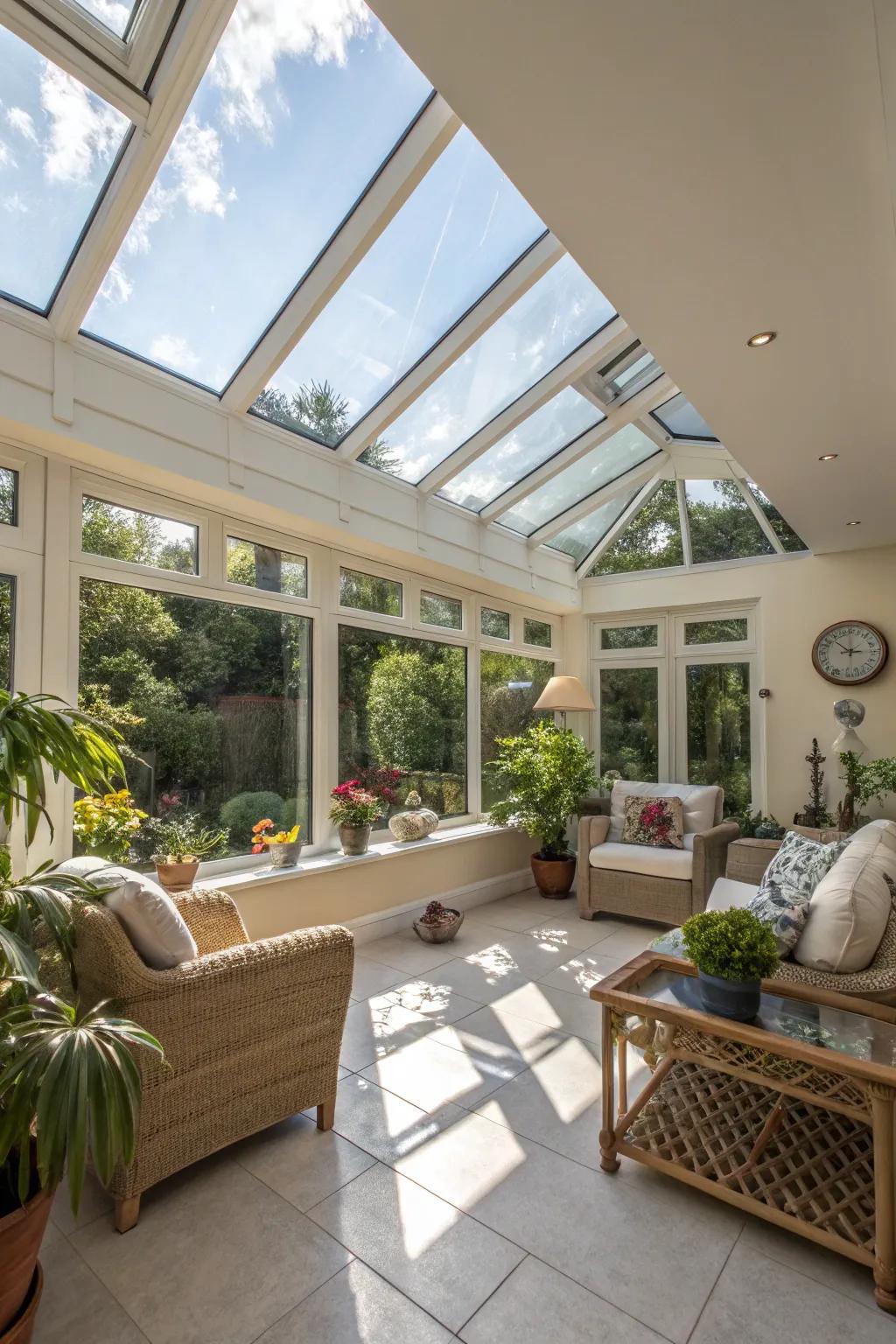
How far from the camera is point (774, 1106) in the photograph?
218 cm

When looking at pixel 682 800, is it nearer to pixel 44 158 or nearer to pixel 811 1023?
pixel 811 1023

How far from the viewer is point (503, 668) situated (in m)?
6.04

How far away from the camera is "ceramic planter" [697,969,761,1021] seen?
203 centimetres

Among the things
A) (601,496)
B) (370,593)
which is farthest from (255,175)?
(601,496)

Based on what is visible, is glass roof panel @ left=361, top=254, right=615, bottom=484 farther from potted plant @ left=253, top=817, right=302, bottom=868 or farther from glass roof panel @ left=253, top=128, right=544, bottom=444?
potted plant @ left=253, top=817, right=302, bottom=868

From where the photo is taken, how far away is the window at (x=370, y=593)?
4566 millimetres

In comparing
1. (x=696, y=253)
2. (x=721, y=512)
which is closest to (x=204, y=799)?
(x=696, y=253)

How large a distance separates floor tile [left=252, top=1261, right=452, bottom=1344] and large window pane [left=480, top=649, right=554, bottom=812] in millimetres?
4112

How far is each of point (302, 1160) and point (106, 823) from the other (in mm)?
1580

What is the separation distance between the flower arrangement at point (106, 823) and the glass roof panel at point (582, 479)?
345cm

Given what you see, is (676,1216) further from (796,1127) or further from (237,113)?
(237,113)

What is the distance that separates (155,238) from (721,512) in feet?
15.0

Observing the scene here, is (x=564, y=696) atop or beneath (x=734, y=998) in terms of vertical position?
atop

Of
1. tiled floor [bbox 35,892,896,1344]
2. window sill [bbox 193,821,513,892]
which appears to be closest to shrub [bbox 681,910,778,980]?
tiled floor [bbox 35,892,896,1344]
